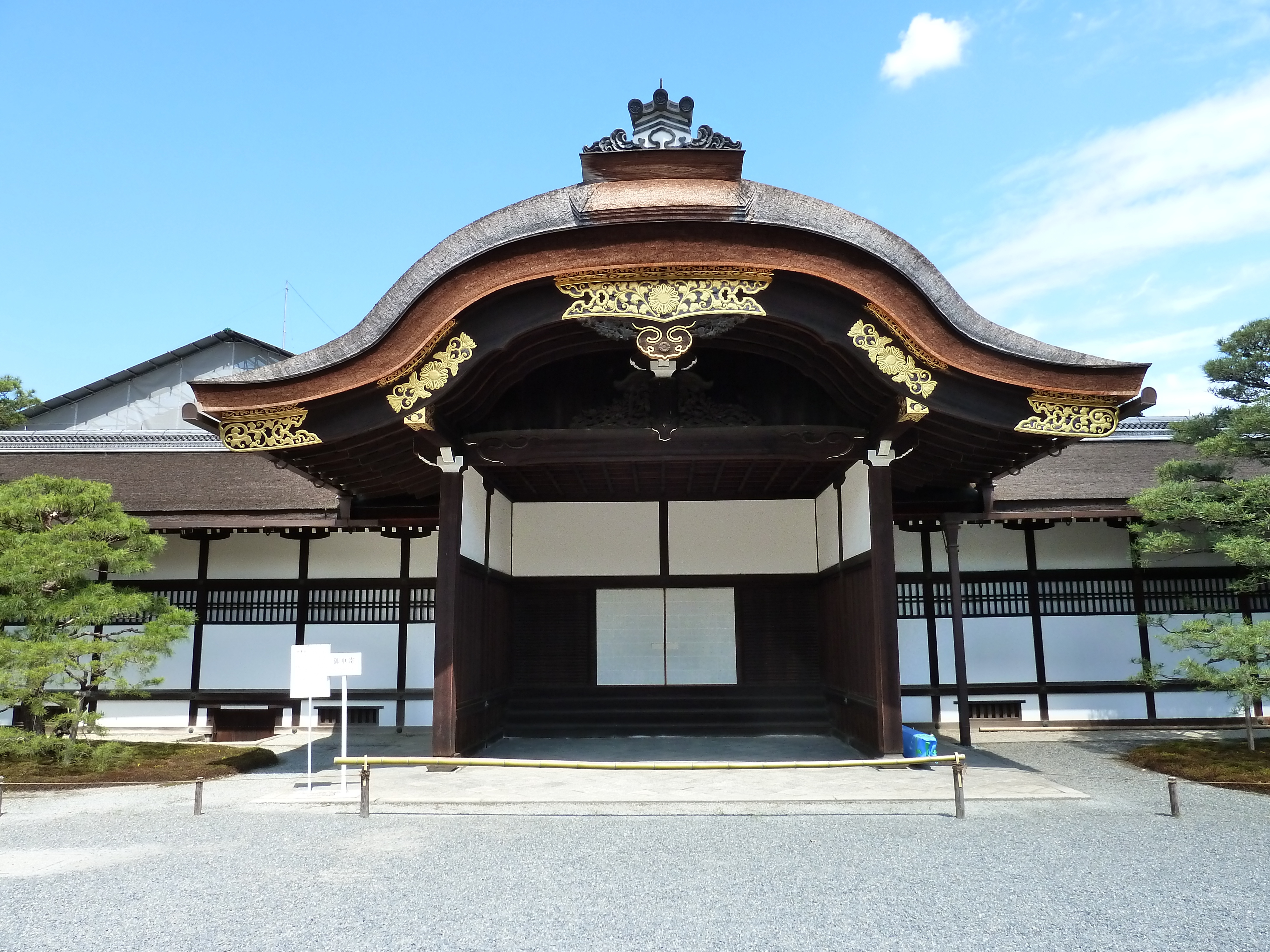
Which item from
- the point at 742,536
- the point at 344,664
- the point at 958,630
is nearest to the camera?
the point at 344,664

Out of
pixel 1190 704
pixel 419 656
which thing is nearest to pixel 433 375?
pixel 419 656

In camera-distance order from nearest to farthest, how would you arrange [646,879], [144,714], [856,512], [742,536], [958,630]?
1. [646,879]
2. [856,512]
3. [958,630]
4. [742,536]
5. [144,714]

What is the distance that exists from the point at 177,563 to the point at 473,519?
5.84m

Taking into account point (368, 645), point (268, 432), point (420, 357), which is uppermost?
point (420, 357)

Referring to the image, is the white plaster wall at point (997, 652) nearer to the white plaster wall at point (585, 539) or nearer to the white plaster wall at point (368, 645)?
the white plaster wall at point (585, 539)

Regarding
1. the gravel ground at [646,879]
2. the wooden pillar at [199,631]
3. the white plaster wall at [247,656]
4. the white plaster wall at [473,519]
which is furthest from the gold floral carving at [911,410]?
the wooden pillar at [199,631]

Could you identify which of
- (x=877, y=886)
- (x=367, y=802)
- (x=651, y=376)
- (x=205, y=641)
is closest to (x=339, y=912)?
(x=367, y=802)

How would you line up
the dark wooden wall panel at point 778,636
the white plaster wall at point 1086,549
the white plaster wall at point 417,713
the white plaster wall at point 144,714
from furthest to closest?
the white plaster wall at point 144,714 → the white plaster wall at point 417,713 → the white plaster wall at point 1086,549 → the dark wooden wall panel at point 778,636

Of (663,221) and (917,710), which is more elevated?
(663,221)

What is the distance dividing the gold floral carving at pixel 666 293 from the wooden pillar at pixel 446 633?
8.55 feet

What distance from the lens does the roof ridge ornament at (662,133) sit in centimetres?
833

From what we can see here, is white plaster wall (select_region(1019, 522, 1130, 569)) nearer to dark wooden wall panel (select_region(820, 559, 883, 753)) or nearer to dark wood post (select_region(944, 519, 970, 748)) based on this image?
dark wood post (select_region(944, 519, 970, 748))

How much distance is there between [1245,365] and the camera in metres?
10.2

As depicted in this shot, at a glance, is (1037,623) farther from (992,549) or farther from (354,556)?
(354,556)
